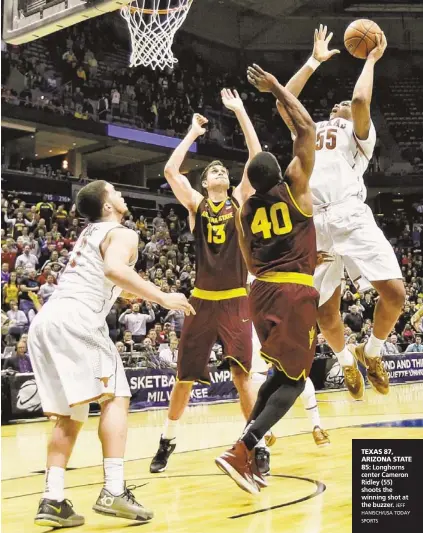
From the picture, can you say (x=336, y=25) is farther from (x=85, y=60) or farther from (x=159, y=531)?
(x=159, y=531)

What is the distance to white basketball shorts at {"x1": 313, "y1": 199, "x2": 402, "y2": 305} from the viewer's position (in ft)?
16.4

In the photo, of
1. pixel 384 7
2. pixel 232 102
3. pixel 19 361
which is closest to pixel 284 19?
pixel 384 7

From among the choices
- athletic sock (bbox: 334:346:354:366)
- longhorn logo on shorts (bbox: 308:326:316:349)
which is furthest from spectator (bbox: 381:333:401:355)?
longhorn logo on shorts (bbox: 308:326:316:349)

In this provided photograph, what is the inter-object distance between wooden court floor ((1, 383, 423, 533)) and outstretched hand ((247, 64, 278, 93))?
7.62 feet

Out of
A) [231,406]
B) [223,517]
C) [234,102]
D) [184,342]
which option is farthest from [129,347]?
[223,517]

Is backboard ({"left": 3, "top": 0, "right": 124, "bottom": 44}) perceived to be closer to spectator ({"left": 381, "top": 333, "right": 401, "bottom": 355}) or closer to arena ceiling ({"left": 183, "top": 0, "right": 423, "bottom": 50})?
spectator ({"left": 381, "top": 333, "right": 401, "bottom": 355})

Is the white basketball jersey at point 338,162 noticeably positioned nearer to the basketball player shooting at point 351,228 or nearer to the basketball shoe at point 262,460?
the basketball player shooting at point 351,228

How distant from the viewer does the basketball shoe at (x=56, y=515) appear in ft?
12.7

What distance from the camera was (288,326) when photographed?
4.36 meters

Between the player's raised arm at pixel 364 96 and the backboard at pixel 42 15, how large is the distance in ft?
5.62

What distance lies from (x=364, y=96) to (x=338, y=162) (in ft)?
1.63

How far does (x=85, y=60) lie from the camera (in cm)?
1950

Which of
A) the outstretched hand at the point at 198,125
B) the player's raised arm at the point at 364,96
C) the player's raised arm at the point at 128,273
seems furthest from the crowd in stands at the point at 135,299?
the player's raised arm at the point at 128,273

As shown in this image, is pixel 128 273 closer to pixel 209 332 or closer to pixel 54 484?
pixel 54 484
